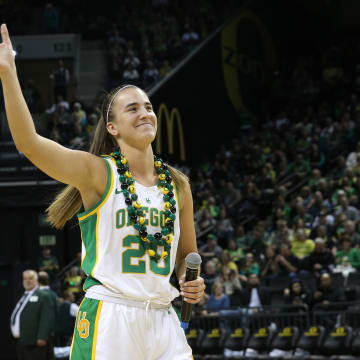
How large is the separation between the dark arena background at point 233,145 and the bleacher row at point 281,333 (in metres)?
0.02

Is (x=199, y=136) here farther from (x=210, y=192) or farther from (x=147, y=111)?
(x=147, y=111)

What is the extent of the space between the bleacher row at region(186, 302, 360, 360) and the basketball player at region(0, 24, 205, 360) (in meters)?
7.73

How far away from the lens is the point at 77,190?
3975mm

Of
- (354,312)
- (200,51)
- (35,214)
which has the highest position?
(200,51)

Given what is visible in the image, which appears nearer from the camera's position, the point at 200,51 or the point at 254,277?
the point at 254,277

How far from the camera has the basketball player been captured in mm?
3668

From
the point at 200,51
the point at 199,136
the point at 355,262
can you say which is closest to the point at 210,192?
Result: the point at 199,136

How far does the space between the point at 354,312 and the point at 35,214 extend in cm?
1046

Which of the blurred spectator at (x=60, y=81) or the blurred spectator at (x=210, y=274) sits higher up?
the blurred spectator at (x=60, y=81)

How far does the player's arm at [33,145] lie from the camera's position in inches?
134

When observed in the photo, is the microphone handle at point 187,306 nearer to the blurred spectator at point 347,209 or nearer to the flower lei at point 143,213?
the flower lei at point 143,213

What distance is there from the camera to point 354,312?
37.2ft

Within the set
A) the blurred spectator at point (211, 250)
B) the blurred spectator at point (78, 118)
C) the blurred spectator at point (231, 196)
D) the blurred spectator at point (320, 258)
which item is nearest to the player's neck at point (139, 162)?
the blurred spectator at point (320, 258)

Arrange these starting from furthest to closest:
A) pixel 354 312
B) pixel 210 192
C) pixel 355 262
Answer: pixel 210 192 → pixel 355 262 → pixel 354 312
